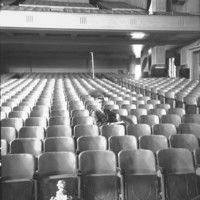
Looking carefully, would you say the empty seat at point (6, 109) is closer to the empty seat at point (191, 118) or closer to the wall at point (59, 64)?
the empty seat at point (191, 118)

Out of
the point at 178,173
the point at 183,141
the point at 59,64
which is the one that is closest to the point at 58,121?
the point at 183,141

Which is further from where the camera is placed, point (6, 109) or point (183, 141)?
point (6, 109)

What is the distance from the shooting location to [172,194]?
255cm

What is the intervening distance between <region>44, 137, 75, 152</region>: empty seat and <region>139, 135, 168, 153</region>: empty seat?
0.75 meters

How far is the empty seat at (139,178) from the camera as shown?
2.53m

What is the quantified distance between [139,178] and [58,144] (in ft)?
3.17

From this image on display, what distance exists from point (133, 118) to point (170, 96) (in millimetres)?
2650

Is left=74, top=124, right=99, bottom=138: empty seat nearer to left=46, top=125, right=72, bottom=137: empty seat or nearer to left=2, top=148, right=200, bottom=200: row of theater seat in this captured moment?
left=46, top=125, right=72, bottom=137: empty seat

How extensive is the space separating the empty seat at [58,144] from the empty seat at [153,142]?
0.75m

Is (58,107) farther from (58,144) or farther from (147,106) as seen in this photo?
(58,144)

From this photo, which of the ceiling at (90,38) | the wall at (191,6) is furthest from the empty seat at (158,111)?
the wall at (191,6)

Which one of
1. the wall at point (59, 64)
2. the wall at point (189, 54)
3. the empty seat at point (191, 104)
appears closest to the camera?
the empty seat at point (191, 104)

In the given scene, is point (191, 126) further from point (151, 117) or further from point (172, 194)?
point (172, 194)

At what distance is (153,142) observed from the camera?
323cm
